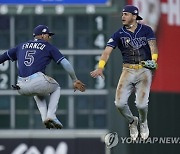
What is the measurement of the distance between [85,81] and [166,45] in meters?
2.21

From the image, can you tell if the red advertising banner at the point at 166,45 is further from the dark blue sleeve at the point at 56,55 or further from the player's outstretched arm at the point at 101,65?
the dark blue sleeve at the point at 56,55

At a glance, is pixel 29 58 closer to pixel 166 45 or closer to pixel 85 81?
pixel 85 81

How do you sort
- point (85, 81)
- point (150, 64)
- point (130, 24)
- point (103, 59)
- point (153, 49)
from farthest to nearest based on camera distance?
point (85, 81) < point (130, 24) < point (153, 49) < point (150, 64) < point (103, 59)

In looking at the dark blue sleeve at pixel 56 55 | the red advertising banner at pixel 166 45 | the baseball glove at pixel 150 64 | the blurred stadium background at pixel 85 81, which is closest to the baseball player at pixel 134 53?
Answer: the baseball glove at pixel 150 64

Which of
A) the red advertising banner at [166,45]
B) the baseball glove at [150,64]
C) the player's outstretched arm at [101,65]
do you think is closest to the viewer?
the player's outstretched arm at [101,65]

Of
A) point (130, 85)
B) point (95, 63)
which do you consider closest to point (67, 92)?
point (95, 63)

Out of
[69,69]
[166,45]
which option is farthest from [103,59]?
[166,45]

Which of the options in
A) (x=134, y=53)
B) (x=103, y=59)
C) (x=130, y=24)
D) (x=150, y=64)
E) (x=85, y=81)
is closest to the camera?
(x=103, y=59)

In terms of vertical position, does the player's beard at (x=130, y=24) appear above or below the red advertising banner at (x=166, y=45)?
above

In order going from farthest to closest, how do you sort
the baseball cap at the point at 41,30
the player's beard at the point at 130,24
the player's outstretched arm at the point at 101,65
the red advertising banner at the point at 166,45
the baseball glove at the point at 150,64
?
the red advertising banner at the point at 166,45 → the player's beard at the point at 130,24 → the baseball glove at the point at 150,64 → the baseball cap at the point at 41,30 → the player's outstretched arm at the point at 101,65

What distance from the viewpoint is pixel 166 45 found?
118ft

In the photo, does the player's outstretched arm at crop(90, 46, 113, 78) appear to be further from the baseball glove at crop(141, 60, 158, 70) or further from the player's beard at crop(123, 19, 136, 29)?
the baseball glove at crop(141, 60, 158, 70)

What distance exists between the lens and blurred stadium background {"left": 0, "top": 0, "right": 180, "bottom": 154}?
117 ft

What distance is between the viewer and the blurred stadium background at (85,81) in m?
35.6
